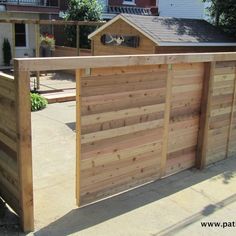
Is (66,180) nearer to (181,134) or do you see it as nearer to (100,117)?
(100,117)

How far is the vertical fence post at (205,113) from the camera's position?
615 centimetres

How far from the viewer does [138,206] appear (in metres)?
5.06

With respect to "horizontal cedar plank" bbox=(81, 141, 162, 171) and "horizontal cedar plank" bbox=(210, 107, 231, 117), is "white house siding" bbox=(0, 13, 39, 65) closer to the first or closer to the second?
"horizontal cedar plank" bbox=(210, 107, 231, 117)

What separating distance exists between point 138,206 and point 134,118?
1.24m

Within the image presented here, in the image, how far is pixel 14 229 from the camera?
14.2ft

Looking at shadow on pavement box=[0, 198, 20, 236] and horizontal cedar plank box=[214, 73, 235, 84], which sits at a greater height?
horizontal cedar plank box=[214, 73, 235, 84]

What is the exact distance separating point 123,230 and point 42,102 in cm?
686

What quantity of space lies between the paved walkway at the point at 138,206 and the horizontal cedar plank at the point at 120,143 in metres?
0.71

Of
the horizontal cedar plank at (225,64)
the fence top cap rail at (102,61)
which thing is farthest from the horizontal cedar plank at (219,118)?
the fence top cap rail at (102,61)

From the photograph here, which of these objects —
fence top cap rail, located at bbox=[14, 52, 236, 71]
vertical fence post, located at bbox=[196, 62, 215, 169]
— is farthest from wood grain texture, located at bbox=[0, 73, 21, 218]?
vertical fence post, located at bbox=[196, 62, 215, 169]

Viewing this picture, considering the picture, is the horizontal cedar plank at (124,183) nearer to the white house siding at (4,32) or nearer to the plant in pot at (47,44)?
the plant in pot at (47,44)

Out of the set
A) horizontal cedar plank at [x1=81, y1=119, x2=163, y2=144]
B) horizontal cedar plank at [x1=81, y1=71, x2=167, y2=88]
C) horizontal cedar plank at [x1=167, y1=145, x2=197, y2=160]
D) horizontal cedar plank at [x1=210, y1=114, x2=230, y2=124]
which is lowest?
horizontal cedar plank at [x1=167, y1=145, x2=197, y2=160]

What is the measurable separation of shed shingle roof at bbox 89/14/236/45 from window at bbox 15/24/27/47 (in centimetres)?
1053

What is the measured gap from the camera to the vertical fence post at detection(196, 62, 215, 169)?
615 centimetres
